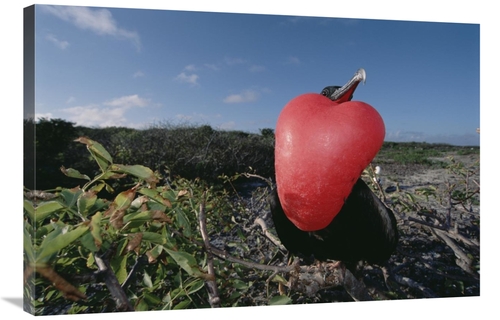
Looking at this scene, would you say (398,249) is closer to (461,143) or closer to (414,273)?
(414,273)

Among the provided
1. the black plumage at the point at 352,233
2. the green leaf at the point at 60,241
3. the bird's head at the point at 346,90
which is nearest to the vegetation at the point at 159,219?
the green leaf at the point at 60,241

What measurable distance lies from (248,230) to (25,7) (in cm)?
149

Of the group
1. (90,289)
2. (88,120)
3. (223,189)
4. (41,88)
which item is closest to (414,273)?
(223,189)

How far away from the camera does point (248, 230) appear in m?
2.68

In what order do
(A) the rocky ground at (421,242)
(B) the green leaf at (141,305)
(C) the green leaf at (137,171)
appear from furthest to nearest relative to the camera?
1. (A) the rocky ground at (421,242)
2. (B) the green leaf at (141,305)
3. (C) the green leaf at (137,171)

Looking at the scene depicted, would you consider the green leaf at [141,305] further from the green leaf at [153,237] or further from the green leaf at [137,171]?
the green leaf at [137,171]

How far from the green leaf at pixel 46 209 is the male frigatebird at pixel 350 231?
95 cm

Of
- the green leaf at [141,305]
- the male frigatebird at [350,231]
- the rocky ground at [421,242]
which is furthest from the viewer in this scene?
the rocky ground at [421,242]

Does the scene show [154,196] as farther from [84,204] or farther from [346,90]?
[346,90]

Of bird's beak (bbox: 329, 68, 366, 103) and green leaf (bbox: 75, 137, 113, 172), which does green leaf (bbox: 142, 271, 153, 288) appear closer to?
green leaf (bbox: 75, 137, 113, 172)

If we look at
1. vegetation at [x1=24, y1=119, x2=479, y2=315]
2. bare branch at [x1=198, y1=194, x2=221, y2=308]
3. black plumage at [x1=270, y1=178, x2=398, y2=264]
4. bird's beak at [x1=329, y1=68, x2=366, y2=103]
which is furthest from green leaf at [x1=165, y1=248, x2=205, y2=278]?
bird's beak at [x1=329, y1=68, x2=366, y2=103]

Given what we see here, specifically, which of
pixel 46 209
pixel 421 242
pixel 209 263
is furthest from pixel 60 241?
pixel 421 242

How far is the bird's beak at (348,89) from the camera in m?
1.98

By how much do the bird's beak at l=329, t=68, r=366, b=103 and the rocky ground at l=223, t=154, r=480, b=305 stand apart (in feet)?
2.43
